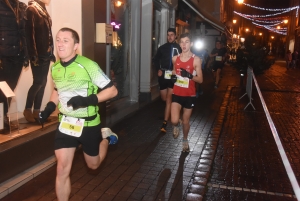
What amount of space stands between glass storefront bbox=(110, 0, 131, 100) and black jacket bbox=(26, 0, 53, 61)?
137 inches

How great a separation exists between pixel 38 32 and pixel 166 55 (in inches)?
124

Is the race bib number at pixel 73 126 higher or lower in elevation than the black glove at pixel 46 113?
lower

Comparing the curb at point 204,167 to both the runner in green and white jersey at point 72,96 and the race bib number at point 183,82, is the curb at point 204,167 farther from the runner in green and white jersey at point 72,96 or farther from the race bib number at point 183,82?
the runner in green and white jersey at point 72,96

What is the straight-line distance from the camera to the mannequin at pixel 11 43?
517 cm

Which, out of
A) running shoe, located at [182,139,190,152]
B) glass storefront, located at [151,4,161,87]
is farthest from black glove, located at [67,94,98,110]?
glass storefront, located at [151,4,161,87]

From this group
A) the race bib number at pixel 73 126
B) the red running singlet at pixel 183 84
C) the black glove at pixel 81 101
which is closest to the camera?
the black glove at pixel 81 101

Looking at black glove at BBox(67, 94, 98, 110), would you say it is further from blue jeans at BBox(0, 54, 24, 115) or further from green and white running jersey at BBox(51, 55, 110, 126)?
blue jeans at BBox(0, 54, 24, 115)

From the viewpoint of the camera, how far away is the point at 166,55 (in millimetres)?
8062

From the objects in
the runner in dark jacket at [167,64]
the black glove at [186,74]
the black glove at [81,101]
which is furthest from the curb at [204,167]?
the black glove at [81,101]

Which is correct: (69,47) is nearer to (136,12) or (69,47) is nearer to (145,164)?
(145,164)

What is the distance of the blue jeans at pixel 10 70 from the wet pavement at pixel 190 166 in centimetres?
129

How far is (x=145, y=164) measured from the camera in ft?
18.9

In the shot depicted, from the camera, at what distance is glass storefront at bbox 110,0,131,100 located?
9414mm

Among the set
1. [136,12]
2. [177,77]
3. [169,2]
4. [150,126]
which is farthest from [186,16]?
[177,77]
